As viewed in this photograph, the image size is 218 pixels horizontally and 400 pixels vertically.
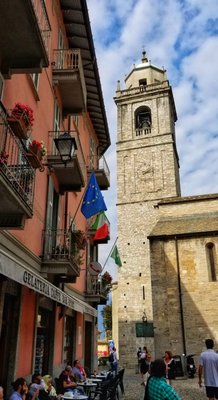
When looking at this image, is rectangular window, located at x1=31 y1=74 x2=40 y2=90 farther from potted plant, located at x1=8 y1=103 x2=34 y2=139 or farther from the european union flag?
potted plant, located at x1=8 y1=103 x2=34 y2=139

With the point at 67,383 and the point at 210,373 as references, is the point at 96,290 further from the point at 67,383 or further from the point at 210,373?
the point at 210,373

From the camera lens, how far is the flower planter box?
19.1 ft

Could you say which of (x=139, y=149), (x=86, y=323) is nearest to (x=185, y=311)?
(x=86, y=323)

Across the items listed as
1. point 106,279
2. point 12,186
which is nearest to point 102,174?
point 106,279

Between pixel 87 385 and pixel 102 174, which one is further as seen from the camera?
pixel 102 174

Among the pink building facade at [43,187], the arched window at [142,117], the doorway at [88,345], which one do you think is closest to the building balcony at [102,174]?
the pink building facade at [43,187]

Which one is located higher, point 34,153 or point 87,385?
point 34,153

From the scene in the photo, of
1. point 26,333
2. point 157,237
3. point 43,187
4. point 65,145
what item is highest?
point 157,237

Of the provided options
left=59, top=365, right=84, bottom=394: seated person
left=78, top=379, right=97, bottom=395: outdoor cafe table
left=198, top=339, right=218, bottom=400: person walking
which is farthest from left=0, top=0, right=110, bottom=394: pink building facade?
left=198, top=339, right=218, bottom=400: person walking

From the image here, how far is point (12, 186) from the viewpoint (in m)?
5.03

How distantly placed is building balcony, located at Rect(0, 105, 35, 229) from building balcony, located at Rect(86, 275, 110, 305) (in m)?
9.30

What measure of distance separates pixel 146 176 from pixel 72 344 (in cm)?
2545

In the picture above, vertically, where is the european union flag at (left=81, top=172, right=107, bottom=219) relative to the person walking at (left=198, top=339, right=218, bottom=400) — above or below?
above

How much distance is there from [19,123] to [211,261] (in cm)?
1752
